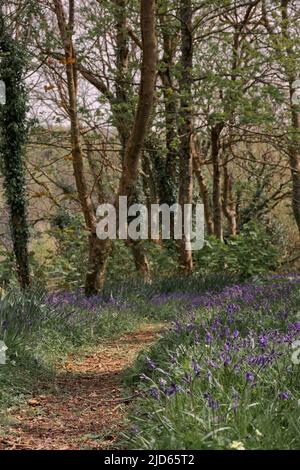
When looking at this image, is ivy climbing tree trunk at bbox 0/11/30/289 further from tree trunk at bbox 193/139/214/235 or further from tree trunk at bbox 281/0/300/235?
tree trunk at bbox 193/139/214/235

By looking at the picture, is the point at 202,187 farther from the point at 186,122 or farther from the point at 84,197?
the point at 84,197

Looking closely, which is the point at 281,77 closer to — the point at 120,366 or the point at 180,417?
the point at 120,366

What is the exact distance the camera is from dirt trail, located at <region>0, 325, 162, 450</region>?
159 inches

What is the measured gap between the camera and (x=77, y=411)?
194 inches

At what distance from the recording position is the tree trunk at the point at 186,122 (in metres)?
12.1

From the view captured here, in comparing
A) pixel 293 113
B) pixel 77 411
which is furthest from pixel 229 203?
pixel 77 411

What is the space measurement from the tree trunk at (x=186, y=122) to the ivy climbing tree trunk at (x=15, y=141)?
3.03m

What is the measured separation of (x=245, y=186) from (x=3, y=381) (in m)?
16.4

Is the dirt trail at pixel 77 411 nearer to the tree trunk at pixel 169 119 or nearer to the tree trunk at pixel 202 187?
the tree trunk at pixel 169 119

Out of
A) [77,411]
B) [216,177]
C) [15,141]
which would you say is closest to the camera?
[77,411]

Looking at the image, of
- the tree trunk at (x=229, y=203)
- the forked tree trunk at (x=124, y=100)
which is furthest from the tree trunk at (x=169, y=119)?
the tree trunk at (x=229, y=203)

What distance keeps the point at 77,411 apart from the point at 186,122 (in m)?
9.21

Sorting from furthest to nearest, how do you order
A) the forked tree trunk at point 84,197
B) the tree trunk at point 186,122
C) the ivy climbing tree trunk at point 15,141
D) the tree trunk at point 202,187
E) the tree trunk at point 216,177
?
the tree trunk at point 202,187
the tree trunk at point 216,177
the tree trunk at point 186,122
the ivy climbing tree trunk at point 15,141
the forked tree trunk at point 84,197

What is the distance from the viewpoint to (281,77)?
15.0m
